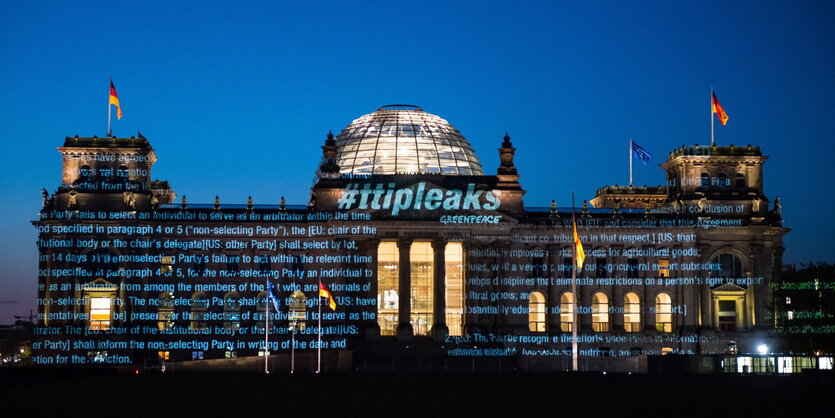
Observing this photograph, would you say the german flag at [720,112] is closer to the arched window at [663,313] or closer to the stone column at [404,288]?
the arched window at [663,313]

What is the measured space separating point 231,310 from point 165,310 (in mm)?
6842

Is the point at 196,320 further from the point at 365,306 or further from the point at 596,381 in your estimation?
the point at 596,381

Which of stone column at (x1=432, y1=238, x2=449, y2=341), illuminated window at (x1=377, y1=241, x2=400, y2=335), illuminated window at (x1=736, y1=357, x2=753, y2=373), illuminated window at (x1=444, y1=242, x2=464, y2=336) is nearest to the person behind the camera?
illuminated window at (x1=736, y1=357, x2=753, y2=373)

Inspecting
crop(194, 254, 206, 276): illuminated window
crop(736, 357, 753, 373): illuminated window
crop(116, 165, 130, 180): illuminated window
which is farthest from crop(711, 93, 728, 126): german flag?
crop(116, 165, 130, 180): illuminated window

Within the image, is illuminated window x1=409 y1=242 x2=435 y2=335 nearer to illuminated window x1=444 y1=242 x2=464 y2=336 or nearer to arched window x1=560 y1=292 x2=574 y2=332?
illuminated window x1=444 y1=242 x2=464 y2=336

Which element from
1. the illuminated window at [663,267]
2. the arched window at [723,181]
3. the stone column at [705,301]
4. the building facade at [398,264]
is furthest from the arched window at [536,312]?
the arched window at [723,181]

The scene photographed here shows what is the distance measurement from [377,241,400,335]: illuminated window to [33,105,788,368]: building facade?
195 mm

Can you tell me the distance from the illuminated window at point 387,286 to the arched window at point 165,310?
21705 millimetres

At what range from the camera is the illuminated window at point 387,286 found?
461ft

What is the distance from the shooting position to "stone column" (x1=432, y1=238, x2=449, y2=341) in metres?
136

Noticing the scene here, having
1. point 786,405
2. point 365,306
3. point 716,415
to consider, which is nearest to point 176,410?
point 716,415

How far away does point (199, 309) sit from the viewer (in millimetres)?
142750

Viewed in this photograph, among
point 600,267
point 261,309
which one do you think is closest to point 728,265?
point 600,267

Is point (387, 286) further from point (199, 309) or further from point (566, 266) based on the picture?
point (199, 309)
